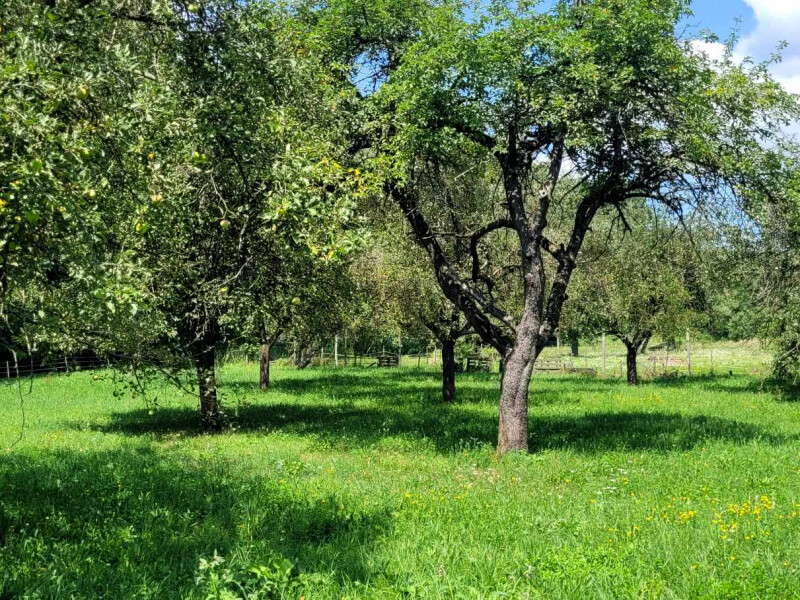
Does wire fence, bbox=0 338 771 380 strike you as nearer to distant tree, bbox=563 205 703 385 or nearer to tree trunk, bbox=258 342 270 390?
tree trunk, bbox=258 342 270 390

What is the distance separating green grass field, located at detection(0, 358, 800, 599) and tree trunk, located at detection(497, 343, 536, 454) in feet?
1.81

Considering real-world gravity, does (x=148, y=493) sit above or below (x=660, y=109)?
below

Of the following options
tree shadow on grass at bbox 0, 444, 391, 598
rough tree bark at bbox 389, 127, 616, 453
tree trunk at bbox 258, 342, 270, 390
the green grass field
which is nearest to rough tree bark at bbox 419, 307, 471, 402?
the green grass field

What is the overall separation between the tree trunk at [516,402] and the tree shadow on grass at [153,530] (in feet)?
16.4

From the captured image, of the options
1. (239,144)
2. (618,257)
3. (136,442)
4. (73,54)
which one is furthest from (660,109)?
(618,257)

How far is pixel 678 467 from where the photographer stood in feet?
37.3

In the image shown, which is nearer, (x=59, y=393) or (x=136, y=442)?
(x=136, y=442)

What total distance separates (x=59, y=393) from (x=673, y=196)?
25164 mm

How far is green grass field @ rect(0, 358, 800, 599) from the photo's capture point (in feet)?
18.9

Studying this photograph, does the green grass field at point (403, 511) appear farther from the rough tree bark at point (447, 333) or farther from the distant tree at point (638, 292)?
the distant tree at point (638, 292)

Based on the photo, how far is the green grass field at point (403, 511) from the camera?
5.75 m

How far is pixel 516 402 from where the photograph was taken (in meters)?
12.9

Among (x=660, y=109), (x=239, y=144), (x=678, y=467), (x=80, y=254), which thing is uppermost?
(x=660, y=109)

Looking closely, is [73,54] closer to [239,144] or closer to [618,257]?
[239,144]
